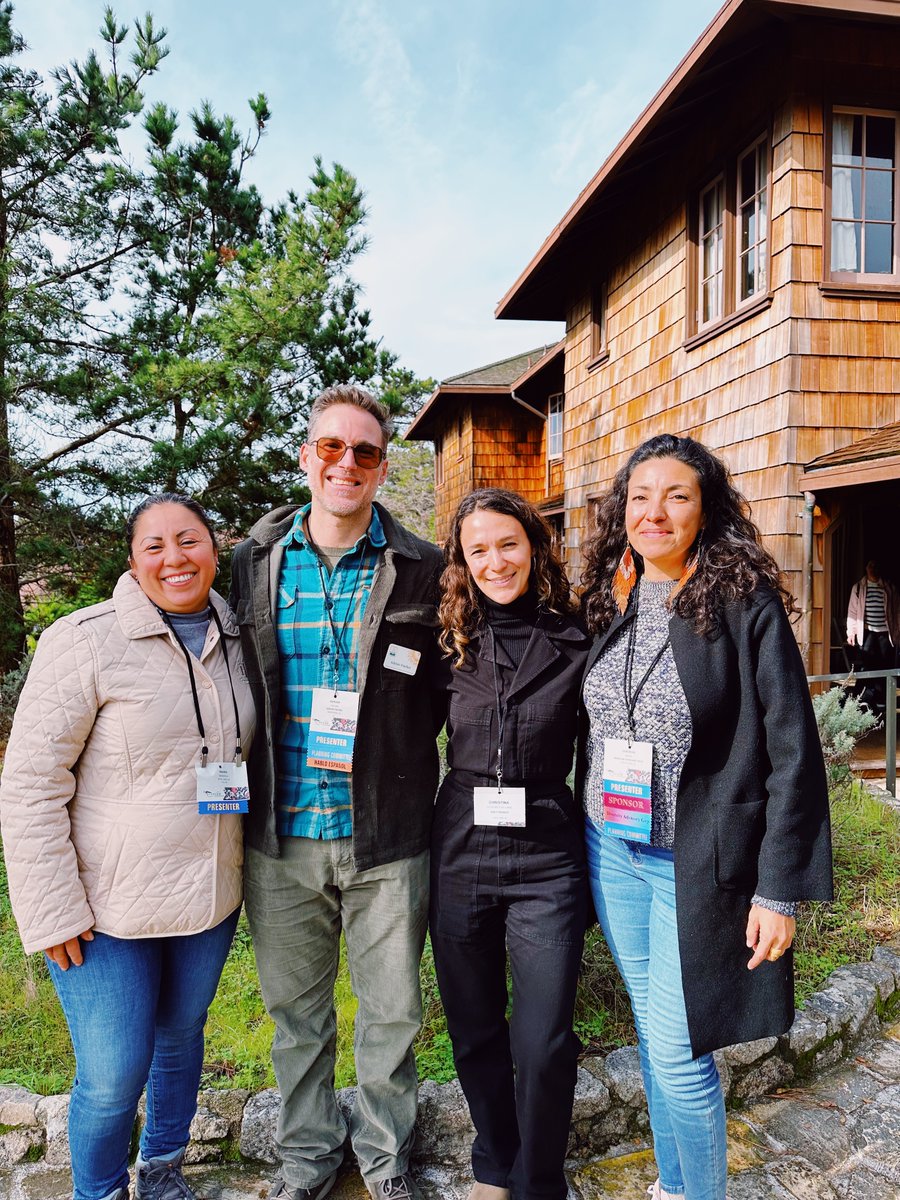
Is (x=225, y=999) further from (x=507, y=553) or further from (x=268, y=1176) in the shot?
(x=507, y=553)

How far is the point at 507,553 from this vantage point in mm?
2123

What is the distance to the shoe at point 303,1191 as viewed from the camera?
2127 mm

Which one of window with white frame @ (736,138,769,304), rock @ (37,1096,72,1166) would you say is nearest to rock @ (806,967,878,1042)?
rock @ (37,1096,72,1166)

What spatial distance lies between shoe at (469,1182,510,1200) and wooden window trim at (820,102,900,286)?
6431mm

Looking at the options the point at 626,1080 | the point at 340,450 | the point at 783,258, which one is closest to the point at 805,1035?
the point at 626,1080

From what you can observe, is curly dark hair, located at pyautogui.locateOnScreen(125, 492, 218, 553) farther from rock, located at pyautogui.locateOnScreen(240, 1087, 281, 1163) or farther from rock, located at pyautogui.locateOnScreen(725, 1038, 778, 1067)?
rock, located at pyautogui.locateOnScreen(725, 1038, 778, 1067)

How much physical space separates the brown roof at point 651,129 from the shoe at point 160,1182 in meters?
7.17

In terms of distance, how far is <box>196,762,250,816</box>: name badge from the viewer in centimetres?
193

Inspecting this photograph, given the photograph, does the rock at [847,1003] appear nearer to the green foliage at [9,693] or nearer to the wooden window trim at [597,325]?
the green foliage at [9,693]

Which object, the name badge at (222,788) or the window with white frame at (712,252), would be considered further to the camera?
the window with white frame at (712,252)

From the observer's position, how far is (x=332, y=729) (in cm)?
210

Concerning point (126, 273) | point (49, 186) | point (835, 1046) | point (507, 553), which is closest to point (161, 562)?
point (507, 553)

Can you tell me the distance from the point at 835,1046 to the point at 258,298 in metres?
6.79

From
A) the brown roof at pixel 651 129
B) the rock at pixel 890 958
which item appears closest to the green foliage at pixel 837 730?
the rock at pixel 890 958
